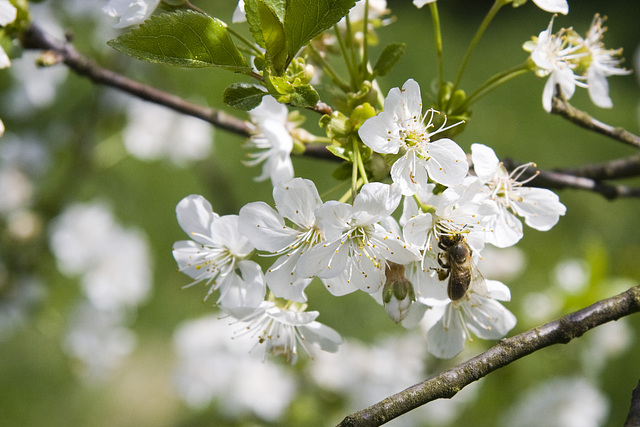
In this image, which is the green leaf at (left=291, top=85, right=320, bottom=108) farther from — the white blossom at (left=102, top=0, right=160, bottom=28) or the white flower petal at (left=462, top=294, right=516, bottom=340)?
the white flower petal at (left=462, top=294, right=516, bottom=340)

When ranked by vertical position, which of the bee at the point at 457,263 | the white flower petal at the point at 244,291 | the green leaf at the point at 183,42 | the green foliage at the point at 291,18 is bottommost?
the white flower petal at the point at 244,291

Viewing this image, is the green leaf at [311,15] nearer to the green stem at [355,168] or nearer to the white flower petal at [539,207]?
the green stem at [355,168]

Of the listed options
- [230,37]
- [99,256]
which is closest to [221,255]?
[230,37]

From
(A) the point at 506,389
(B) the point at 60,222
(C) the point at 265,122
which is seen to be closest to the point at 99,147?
(B) the point at 60,222

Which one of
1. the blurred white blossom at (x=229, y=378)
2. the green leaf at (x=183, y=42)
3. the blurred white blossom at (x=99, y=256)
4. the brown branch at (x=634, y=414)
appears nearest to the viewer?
the brown branch at (x=634, y=414)

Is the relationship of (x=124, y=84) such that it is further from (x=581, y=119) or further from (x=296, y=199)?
(x=581, y=119)

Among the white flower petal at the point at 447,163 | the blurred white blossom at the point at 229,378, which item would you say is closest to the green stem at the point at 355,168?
the white flower petal at the point at 447,163

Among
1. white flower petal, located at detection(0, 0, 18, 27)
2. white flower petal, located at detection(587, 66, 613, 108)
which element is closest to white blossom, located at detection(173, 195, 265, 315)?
white flower petal, located at detection(0, 0, 18, 27)

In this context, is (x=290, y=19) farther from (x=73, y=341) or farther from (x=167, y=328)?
(x=167, y=328)
